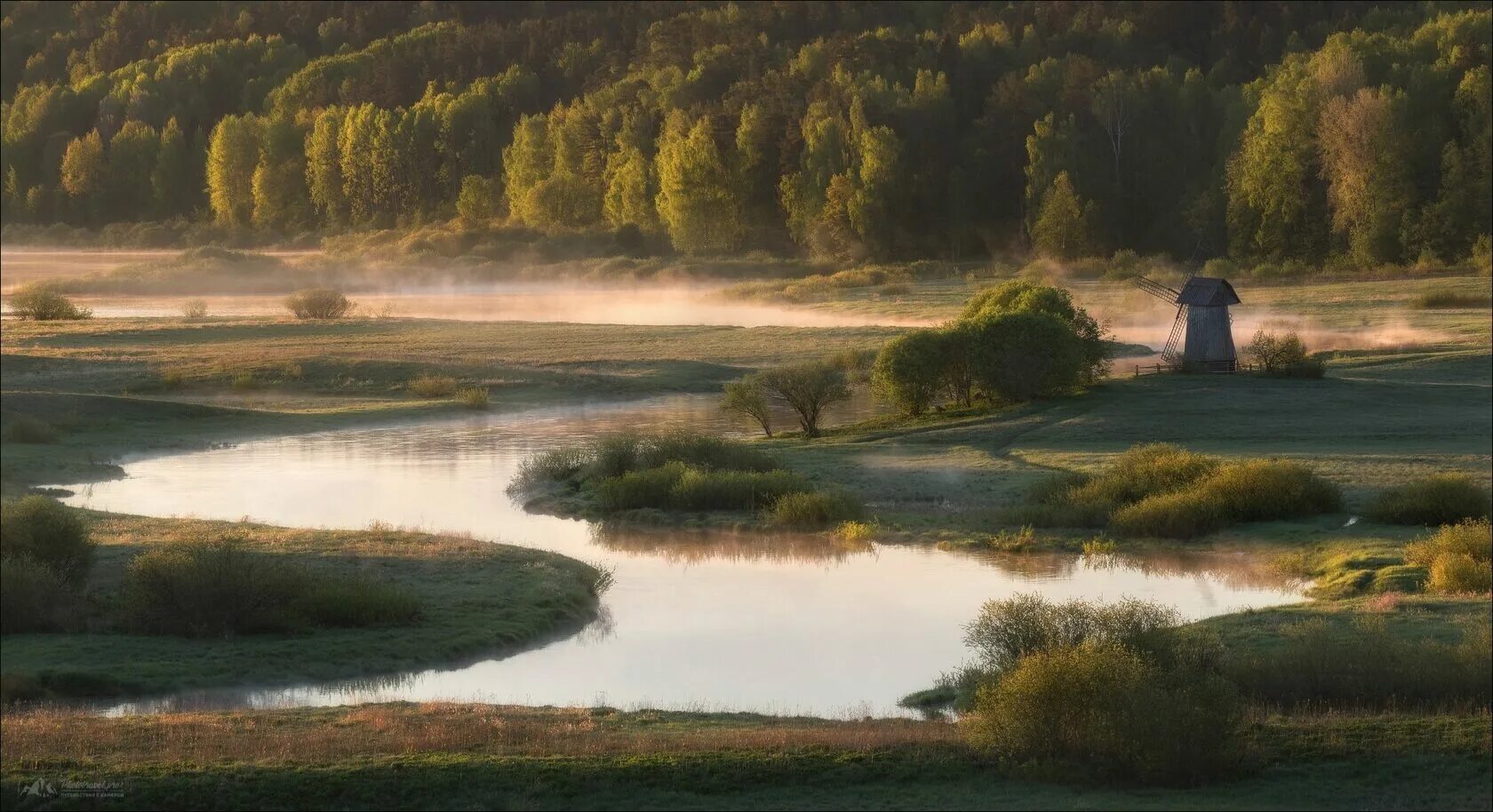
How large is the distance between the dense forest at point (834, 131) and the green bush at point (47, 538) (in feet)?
211

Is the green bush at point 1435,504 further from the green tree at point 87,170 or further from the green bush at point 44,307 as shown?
the green tree at point 87,170

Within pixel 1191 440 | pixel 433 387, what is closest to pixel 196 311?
pixel 433 387

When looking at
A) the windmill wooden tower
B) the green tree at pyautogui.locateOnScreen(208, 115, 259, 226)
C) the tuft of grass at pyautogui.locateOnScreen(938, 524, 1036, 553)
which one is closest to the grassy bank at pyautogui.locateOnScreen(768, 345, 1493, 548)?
the tuft of grass at pyautogui.locateOnScreen(938, 524, 1036, 553)

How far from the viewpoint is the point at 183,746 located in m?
15.5

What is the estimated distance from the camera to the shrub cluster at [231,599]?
2123 centimetres

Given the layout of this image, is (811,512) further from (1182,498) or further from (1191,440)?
(1191,440)

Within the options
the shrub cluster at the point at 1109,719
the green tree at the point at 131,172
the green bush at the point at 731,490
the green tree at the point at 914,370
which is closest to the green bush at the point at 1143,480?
the green bush at the point at 731,490

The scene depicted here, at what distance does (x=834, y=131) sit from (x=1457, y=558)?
75.3 m

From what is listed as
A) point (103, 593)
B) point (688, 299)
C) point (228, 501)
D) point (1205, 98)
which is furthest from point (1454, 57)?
point (103, 593)

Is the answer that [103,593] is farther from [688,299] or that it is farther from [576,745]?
[688,299]

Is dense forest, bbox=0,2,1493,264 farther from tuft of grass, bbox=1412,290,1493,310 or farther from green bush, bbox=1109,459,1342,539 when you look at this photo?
green bush, bbox=1109,459,1342,539

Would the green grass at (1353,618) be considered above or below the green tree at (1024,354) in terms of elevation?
below

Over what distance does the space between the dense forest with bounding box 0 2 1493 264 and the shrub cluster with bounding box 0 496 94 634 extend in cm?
6453

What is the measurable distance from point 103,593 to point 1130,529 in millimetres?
15516
